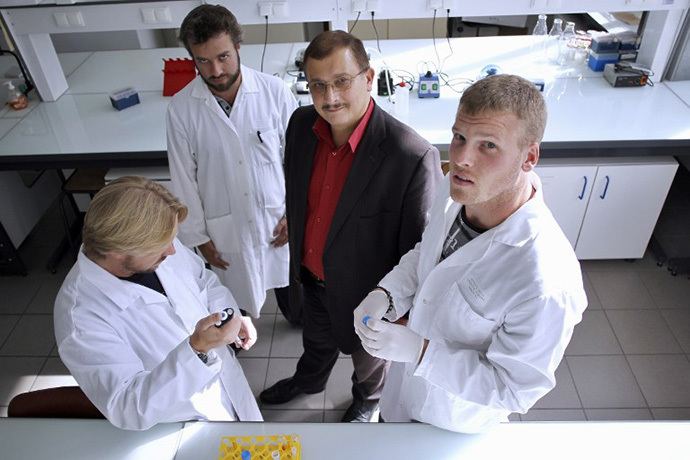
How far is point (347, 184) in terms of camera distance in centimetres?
160

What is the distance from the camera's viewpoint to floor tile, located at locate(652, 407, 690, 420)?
2.25 m

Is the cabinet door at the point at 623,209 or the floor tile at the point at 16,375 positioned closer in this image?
the floor tile at the point at 16,375

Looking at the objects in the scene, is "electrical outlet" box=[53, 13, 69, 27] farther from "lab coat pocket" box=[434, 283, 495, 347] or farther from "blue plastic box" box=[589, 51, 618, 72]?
"blue plastic box" box=[589, 51, 618, 72]

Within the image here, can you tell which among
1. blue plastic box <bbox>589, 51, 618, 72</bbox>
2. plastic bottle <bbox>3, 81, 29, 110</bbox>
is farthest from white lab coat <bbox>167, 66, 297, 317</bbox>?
blue plastic box <bbox>589, 51, 618, 72</bbox>

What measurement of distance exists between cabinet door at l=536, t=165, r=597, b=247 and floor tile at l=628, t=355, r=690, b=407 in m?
0.74

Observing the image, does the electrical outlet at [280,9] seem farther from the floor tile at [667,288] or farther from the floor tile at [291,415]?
the floor tile at [667,288]

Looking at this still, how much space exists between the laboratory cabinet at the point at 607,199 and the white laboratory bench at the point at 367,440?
1.64 meters

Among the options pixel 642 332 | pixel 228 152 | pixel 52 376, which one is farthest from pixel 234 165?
pixel 642 332

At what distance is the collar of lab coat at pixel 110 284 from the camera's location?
4.08 ft

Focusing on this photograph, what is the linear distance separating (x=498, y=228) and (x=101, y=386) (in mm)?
971

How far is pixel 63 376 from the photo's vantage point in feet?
8.27

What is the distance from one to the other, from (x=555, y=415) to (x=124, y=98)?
2751 millimetres

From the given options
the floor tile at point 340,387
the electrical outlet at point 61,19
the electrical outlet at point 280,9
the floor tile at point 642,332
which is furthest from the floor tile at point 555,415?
the electrical outlet at point 61,19

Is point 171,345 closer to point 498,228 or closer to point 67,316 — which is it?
point 67,316
